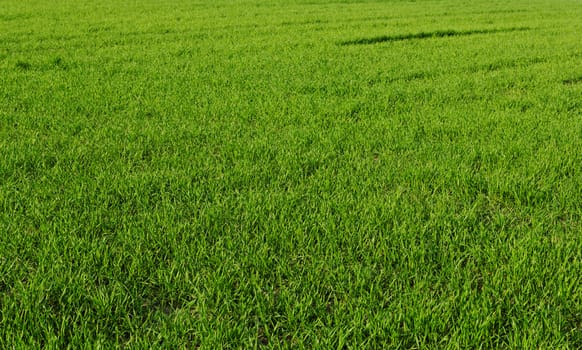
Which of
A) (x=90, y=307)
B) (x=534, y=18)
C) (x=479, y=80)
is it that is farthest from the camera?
(x=534, y=18)

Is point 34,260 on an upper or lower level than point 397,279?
upper

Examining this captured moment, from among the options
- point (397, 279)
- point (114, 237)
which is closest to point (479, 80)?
point (397, 279)

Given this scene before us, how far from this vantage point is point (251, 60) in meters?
7.98

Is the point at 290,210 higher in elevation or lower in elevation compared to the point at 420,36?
lower

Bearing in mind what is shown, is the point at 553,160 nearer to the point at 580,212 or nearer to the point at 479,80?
the point at 580,212

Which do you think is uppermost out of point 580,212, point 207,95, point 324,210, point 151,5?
point 151,5

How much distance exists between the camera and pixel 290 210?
2.80 m

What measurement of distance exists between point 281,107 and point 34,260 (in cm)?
326

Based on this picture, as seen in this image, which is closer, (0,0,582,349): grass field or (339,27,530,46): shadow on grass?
(0,0,582,349): grass field

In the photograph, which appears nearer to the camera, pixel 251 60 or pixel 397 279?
pixel 397 279

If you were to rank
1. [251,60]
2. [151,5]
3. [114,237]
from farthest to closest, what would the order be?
[151,5]
[251,60]
[114,237]

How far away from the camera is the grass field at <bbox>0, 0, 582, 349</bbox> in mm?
1918

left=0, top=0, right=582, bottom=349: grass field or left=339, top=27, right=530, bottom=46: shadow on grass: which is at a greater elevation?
left=339, top=27, right=530, bottom=46: shadow on grass

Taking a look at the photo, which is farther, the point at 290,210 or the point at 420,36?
the point at 420,36
